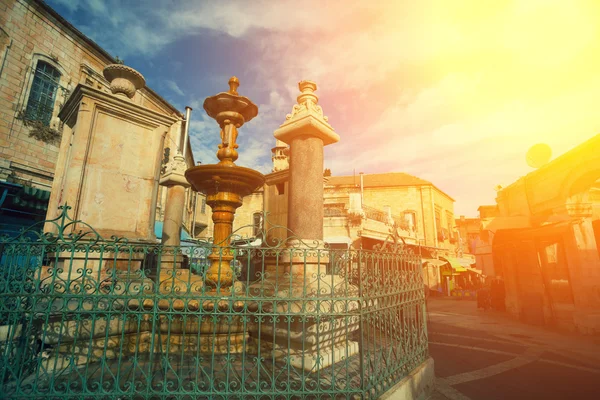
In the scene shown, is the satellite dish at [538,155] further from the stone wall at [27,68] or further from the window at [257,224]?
the stone wall at [27,68]

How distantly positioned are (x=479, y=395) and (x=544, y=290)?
1000 centimetres

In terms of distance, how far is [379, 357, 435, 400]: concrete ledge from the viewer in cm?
332

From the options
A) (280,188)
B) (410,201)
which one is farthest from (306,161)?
(410,201)

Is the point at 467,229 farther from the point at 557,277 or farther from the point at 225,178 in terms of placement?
the point at 225,178

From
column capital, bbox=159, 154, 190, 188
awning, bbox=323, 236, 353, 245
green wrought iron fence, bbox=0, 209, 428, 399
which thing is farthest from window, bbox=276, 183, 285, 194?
awning, bbox=323, 236, 353, 245

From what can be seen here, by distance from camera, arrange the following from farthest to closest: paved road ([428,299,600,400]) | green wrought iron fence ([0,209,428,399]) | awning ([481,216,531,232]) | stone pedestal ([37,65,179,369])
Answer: awning ([481,216,531,232]), stone pedestal ([37,65,179,369]), paved road ([428,299,600,400]), green wrought iron fence ([0,209,428,399])

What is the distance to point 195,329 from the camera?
399 cm

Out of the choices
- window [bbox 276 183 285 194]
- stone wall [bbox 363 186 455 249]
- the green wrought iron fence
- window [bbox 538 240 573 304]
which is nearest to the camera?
the green wrought iron fence

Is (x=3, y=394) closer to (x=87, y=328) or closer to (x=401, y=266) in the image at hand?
(x=87, y=328)

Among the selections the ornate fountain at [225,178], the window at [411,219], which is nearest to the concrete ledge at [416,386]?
the ornate fountain at [225,178]

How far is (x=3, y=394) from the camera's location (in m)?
2.78

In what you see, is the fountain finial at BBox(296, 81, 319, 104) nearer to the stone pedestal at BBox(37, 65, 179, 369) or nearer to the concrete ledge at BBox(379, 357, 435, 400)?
the stone pedestal at BBox(37, 65, 179, 369)

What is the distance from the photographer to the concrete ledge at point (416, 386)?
10.9 ft

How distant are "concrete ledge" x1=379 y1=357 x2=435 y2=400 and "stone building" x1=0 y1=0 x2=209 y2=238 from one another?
12598 mm
